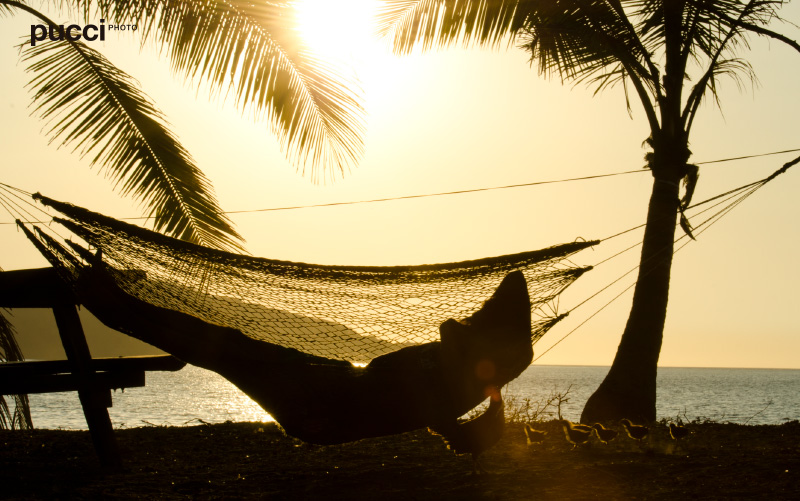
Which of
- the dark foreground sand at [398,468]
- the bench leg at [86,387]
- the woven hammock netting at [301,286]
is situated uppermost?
the woven hammock netting at [301,286]

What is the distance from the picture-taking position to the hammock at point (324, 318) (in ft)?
9.27

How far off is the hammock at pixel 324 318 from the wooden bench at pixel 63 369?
0.38m

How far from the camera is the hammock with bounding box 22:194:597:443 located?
2826 millimetres

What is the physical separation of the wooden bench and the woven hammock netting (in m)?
0.41

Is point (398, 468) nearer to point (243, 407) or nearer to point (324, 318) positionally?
point (324, 318)

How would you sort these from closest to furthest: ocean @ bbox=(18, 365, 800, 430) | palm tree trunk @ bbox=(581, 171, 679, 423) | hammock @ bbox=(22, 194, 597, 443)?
1. hammock @ bbox=(22, 194, 597, 443)
2. palm tree trunk @ bbox=(581, 171, 679, 423)
3. ocean @ bbox=(18, 365, 800, 430)

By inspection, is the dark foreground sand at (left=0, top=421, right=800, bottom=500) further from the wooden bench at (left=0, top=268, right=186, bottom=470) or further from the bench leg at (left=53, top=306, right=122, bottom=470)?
the wooden bench at (left=0, top=268, right=186, bottom=470)

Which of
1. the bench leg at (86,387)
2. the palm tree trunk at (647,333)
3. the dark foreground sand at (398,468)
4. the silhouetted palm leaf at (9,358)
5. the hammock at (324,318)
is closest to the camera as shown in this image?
the hammock at (324,318)


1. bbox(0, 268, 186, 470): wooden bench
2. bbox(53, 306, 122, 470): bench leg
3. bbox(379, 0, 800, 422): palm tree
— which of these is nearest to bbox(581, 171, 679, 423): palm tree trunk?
bbox(379, 0, 800, 422): palm tree

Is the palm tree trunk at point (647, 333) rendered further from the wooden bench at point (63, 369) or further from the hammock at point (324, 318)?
the wooden bench at point (63, 369)

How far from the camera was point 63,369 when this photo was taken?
404 cm

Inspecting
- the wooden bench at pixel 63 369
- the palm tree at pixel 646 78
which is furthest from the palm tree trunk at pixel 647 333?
the wooden bench at pixel 63 369

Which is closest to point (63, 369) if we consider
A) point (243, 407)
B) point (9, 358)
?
point (9, 358)

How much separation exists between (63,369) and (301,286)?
1.63 meters
